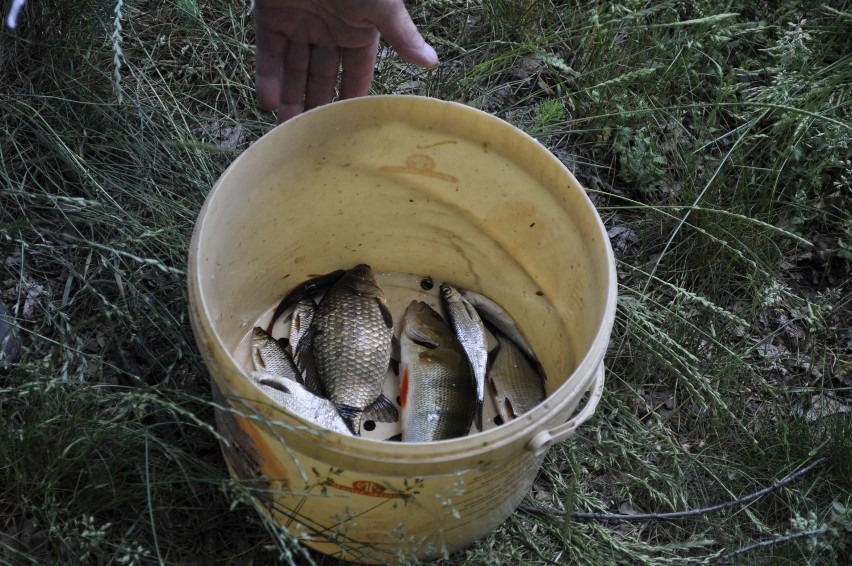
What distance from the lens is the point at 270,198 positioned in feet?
6.01

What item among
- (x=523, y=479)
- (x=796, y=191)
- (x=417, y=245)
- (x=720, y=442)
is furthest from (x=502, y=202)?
(x=796, y=191)

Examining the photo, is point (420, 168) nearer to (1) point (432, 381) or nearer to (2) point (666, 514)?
(1) point (432, 381)

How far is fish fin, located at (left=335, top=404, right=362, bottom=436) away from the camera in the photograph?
6.10ft

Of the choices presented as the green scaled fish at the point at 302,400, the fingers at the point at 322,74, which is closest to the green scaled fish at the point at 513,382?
the green scaled fish at the point at 302,400

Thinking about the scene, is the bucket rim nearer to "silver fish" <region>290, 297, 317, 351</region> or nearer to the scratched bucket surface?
the scratched bucket surface

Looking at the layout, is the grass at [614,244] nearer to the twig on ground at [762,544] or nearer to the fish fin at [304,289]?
the twig on ground at [762,544]

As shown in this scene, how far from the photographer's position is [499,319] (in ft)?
6.96

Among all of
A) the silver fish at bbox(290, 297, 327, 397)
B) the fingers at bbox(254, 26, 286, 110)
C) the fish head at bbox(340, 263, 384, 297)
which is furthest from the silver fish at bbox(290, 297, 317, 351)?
the fingers at bbox(254, 26, 286, 110)

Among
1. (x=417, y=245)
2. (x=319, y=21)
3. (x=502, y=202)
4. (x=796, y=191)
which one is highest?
(x=319, y=21)

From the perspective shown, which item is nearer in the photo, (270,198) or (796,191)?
(270,198)

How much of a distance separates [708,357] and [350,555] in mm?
1063

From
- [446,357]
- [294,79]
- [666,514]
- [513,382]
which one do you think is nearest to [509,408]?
[513,382]

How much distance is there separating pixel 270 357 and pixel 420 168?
510mm

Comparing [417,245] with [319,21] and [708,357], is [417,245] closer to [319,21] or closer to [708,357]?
[319,21]
